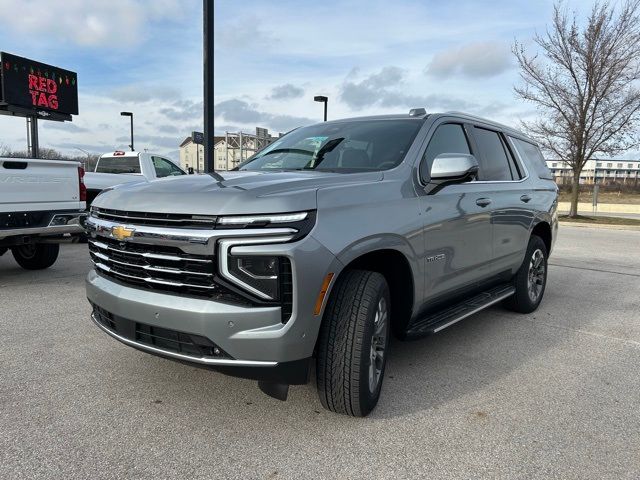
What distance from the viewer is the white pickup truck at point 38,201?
5.93 metres

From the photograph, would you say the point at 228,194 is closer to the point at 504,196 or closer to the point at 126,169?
the point at 504,196

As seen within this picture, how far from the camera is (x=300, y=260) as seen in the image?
2.51 m

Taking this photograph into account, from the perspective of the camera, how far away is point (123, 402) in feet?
10.3

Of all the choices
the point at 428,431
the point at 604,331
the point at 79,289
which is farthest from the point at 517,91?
the point at 428,431

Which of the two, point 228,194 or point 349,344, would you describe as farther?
point 349,344

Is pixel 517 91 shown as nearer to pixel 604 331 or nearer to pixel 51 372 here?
pixel 604 331

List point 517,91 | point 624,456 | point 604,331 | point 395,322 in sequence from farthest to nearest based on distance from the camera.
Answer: point 517,91 → point 604,331 → point 395,322 → point 624,456

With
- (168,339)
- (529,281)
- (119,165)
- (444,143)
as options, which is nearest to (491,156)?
(444,143)

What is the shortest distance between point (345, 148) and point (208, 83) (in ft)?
19.8

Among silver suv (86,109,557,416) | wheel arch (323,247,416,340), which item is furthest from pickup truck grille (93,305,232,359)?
wheel arch (323,247,416,340)

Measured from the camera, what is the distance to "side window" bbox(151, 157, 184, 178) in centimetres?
1184

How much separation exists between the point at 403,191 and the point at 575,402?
5.70ft

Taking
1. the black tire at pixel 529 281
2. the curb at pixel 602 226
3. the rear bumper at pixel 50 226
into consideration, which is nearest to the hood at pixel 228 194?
the black tire at pixel 529 281

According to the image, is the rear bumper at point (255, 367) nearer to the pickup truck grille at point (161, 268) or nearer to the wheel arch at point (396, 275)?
the pickup truck grille at point (161, 268)
